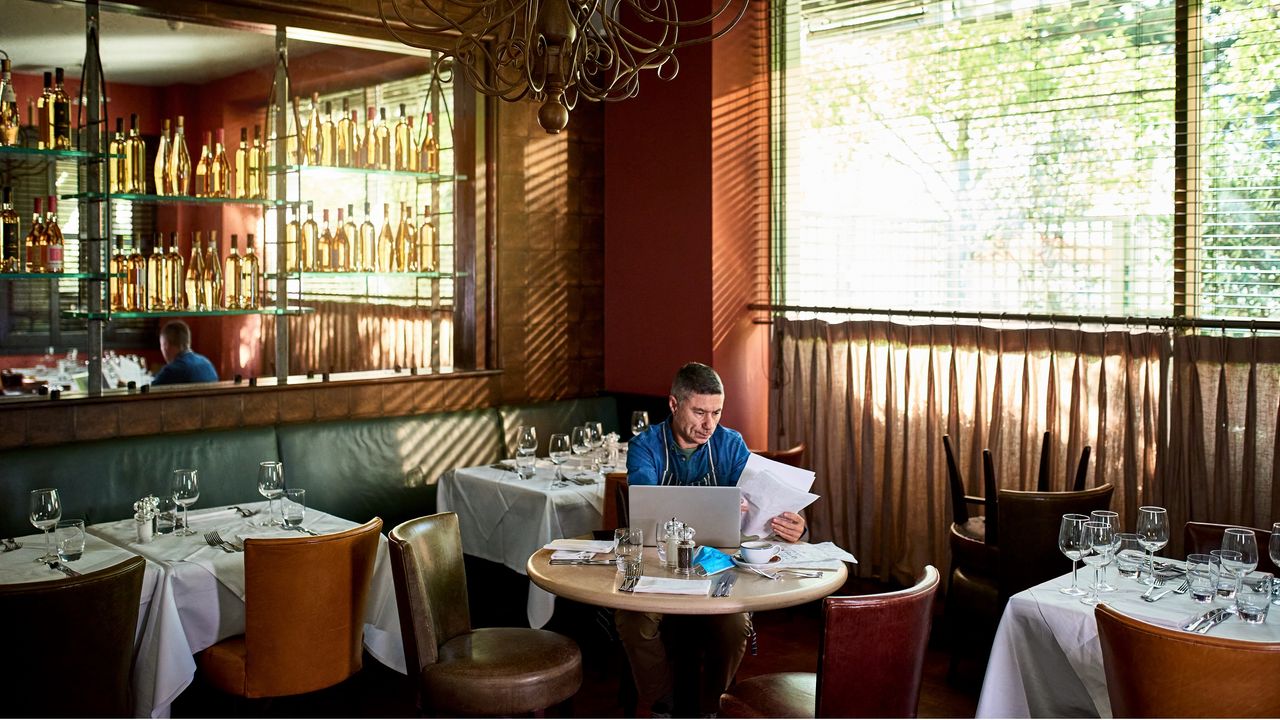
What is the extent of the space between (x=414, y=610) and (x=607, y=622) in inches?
35.3

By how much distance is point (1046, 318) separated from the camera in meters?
5.09

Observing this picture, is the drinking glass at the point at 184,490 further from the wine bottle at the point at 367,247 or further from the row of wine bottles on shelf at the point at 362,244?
the wine bottle at the point at 367,247

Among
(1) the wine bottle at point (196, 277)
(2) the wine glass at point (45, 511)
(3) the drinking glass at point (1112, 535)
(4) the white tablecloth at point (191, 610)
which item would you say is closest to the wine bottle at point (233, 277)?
(1) the wine bottle at point (196, 277)

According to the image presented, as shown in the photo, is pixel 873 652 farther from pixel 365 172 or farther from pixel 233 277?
pixel 365 172

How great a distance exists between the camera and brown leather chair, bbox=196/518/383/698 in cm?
342

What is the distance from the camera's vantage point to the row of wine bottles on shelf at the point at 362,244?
18.7 ft

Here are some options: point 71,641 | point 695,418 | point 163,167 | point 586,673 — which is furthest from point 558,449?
point 71,641

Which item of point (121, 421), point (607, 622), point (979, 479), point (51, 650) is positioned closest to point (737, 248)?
point (979, 479)

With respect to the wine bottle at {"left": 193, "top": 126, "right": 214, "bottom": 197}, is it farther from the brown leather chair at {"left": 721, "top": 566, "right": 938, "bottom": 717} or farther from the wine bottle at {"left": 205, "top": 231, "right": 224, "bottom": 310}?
the brown leather chair at {"left": 721, "top": 566, "right": 938, "bottom": 717}

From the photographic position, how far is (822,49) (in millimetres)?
5980

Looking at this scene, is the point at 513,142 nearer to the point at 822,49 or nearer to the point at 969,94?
the point at 822,49

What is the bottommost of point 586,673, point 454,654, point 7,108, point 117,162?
point 586,673

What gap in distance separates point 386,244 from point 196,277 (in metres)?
1.07

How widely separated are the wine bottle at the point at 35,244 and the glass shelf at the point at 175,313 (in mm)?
233
